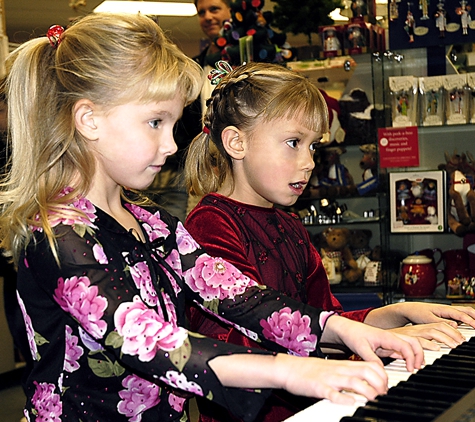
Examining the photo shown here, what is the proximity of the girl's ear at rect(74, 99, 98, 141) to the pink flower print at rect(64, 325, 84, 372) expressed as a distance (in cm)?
37

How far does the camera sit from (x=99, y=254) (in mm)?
1275

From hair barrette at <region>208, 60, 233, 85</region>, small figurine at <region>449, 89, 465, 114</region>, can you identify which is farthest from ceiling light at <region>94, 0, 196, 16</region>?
hair barrette at <region>208, 60, 233, 85</region>

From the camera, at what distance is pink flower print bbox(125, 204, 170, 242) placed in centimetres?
153

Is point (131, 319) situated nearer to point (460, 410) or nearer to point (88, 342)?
point (88, 342)

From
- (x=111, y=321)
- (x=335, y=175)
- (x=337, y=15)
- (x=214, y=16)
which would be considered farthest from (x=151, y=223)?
(x=337, y=15)

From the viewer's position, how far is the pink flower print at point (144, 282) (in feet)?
4.43

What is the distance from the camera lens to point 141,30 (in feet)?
4.76

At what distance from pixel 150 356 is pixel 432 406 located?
42 cm

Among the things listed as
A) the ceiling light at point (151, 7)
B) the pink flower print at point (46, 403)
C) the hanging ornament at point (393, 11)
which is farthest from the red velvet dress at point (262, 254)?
the ceiling light at point (151, 7)

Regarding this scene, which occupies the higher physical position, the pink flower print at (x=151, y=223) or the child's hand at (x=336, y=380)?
the pink flower print at (x=151, y=223)

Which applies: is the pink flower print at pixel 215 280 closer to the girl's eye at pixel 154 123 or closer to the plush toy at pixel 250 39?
the girl's eye at pixel 154 123

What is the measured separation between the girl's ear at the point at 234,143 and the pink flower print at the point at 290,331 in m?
0.67

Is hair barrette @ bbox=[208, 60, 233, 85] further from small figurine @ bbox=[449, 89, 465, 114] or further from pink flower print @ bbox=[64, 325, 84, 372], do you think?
small figurine @ bbox=[449, 89, 465, 114]

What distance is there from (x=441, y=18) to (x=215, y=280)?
2.61m
